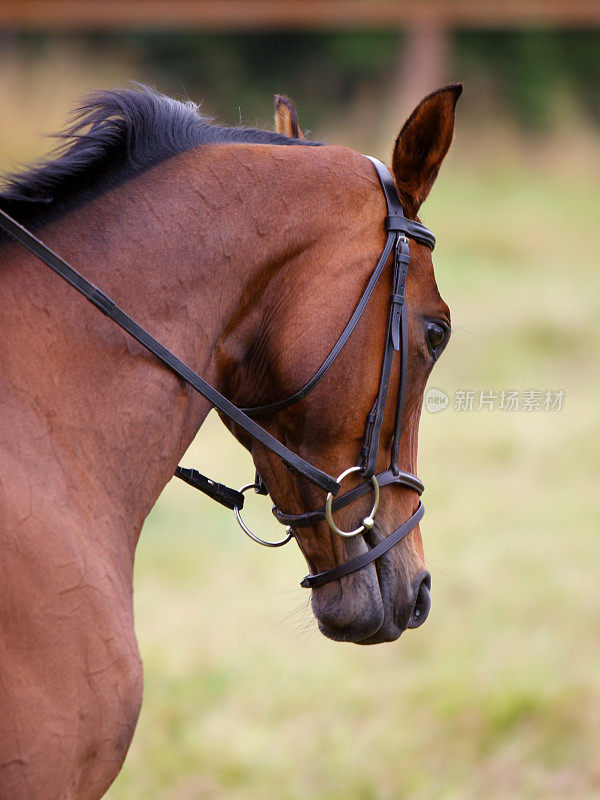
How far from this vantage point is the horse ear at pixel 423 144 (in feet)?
6.99

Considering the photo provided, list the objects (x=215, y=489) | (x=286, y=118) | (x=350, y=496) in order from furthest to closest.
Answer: (x=286, y=118)
(x=215, y=489)
(x=350, y=496)

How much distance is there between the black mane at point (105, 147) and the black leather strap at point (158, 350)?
0.11 m

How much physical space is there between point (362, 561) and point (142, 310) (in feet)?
2.55

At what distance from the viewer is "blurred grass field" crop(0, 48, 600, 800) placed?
167 inches

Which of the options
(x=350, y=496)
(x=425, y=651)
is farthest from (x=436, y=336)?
(x=425, y=651)

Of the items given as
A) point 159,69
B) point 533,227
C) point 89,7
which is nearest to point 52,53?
point 159,69

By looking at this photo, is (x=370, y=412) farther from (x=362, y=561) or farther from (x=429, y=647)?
(x=429, y=647)

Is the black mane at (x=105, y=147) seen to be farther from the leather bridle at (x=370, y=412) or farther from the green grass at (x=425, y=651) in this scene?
the green grass at (x=425, y=651)

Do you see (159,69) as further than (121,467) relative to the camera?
Yes

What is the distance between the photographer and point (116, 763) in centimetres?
177

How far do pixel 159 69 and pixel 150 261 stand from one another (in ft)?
54.6

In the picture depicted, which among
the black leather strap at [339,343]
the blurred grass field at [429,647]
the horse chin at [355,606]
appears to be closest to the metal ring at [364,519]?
the horse chin at [355,606]

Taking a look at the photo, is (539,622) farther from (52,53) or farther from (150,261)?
(52,53)

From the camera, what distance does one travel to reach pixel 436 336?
2.19 metres
